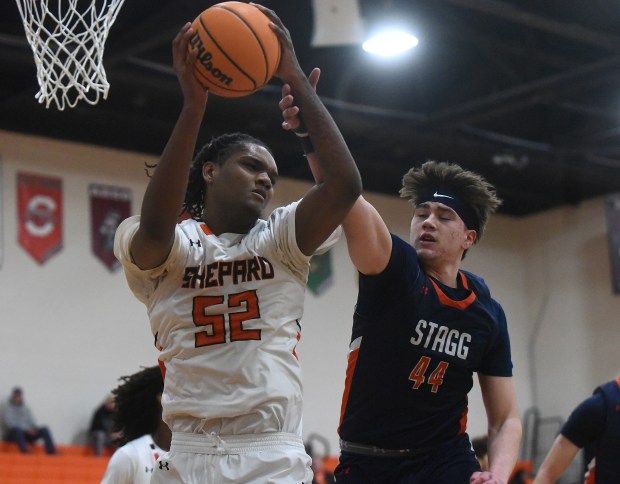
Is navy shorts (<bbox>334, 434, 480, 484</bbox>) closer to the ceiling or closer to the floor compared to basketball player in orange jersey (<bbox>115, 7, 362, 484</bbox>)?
closer to the floor

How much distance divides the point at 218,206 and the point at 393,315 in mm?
1040

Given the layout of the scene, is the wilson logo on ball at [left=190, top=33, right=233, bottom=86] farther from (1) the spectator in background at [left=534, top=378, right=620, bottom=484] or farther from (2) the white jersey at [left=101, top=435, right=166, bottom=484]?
(1) the spectator in background at [left=534, top=378, right=620, bottom=484]

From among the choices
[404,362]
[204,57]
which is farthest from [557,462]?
[204,57]

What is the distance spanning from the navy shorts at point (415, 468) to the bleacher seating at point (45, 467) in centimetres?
839

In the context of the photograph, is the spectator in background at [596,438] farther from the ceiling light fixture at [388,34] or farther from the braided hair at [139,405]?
the ceiling light fixture at [388,34]

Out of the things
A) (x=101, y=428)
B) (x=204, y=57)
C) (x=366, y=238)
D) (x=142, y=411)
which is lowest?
(x=142, y=411)

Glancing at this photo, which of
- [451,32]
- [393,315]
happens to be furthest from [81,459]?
[393,315]

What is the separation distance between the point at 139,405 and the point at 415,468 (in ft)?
5.54

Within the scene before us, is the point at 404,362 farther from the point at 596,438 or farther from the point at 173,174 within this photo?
the point at 596,438

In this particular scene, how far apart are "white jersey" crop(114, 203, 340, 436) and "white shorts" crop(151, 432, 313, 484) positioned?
0.04 m

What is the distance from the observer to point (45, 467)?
40.7 feet

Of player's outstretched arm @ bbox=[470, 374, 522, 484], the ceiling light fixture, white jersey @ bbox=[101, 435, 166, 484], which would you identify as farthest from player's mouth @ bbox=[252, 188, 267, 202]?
the ceiling light fixture

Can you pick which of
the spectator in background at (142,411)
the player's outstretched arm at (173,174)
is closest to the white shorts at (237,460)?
the player's outstretched arm at (173,174)

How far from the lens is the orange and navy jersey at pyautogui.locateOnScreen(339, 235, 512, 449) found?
4.36 m
